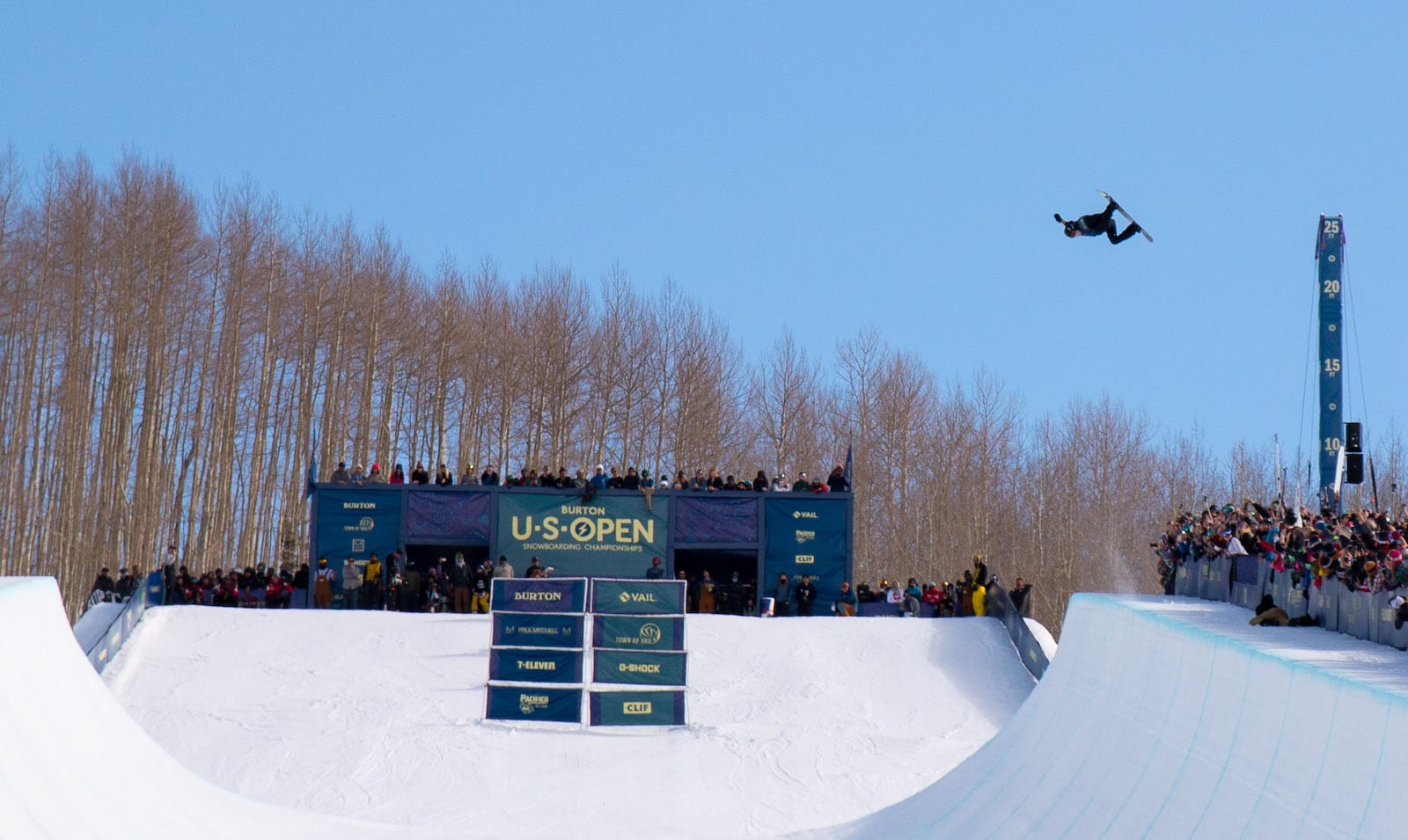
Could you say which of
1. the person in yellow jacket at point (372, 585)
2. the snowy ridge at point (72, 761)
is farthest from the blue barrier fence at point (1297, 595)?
the person in yellow jacket at point (372, 585)

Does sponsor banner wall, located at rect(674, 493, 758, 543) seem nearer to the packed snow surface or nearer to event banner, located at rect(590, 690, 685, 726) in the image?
the packed snow surface

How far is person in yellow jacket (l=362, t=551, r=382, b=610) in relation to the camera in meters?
28.0

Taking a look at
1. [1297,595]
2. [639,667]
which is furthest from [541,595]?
[1297,595]

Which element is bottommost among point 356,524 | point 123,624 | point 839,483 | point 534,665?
point 534,665

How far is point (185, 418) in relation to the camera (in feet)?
155

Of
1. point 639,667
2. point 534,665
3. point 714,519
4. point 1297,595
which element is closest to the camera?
point 1297,595

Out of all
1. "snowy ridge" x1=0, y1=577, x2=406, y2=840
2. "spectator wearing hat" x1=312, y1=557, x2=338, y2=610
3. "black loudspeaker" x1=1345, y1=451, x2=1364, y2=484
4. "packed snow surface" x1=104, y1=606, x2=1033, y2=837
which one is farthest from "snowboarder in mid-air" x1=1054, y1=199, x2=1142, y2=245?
"spectator wearing hat" x1=312, y1=557, x2=338, y2=610

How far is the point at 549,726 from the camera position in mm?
21344

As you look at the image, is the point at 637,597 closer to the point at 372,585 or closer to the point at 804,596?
the point at 804,596

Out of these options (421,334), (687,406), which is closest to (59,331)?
(421,334)

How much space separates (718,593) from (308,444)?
2391 cm

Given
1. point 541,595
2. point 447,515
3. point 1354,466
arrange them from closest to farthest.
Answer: point 541,595 < point 447,515 < point 1354,466

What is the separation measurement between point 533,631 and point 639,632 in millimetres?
1463

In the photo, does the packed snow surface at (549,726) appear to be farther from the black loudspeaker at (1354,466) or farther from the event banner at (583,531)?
the black loudspeaker at (1354,466)
